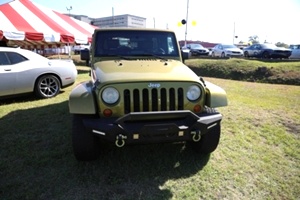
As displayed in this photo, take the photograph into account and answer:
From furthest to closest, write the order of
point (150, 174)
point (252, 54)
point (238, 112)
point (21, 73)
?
point (252, 54)
point (21, 73)
point (238, 112)
point (150, 174)

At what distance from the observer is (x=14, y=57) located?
6.70 m

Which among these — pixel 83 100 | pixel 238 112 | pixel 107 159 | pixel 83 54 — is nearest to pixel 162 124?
pixel 83 100

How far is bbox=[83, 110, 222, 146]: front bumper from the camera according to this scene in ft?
9.59

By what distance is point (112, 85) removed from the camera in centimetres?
312

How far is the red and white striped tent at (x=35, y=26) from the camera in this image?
33.5 feet

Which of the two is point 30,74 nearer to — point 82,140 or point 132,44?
point 132,44

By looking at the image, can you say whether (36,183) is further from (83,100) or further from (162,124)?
(162,124)

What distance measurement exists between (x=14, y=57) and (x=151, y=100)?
4987 millimetres

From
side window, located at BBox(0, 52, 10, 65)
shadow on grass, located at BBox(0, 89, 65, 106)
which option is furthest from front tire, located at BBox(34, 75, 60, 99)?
side window, located at BBox(0, 52, 10, 65)

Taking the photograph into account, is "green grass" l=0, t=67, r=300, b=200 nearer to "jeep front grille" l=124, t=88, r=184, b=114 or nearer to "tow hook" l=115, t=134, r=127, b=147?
"tow hook" l=115, t=134, r=127, b=147

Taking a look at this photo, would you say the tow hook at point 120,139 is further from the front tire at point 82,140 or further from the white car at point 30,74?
the white car at point 30,74

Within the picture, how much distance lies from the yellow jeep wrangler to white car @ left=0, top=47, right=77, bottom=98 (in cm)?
377

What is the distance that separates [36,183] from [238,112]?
13.7 ft

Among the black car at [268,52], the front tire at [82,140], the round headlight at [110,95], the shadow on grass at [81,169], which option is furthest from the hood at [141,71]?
the black car at [268,52]
